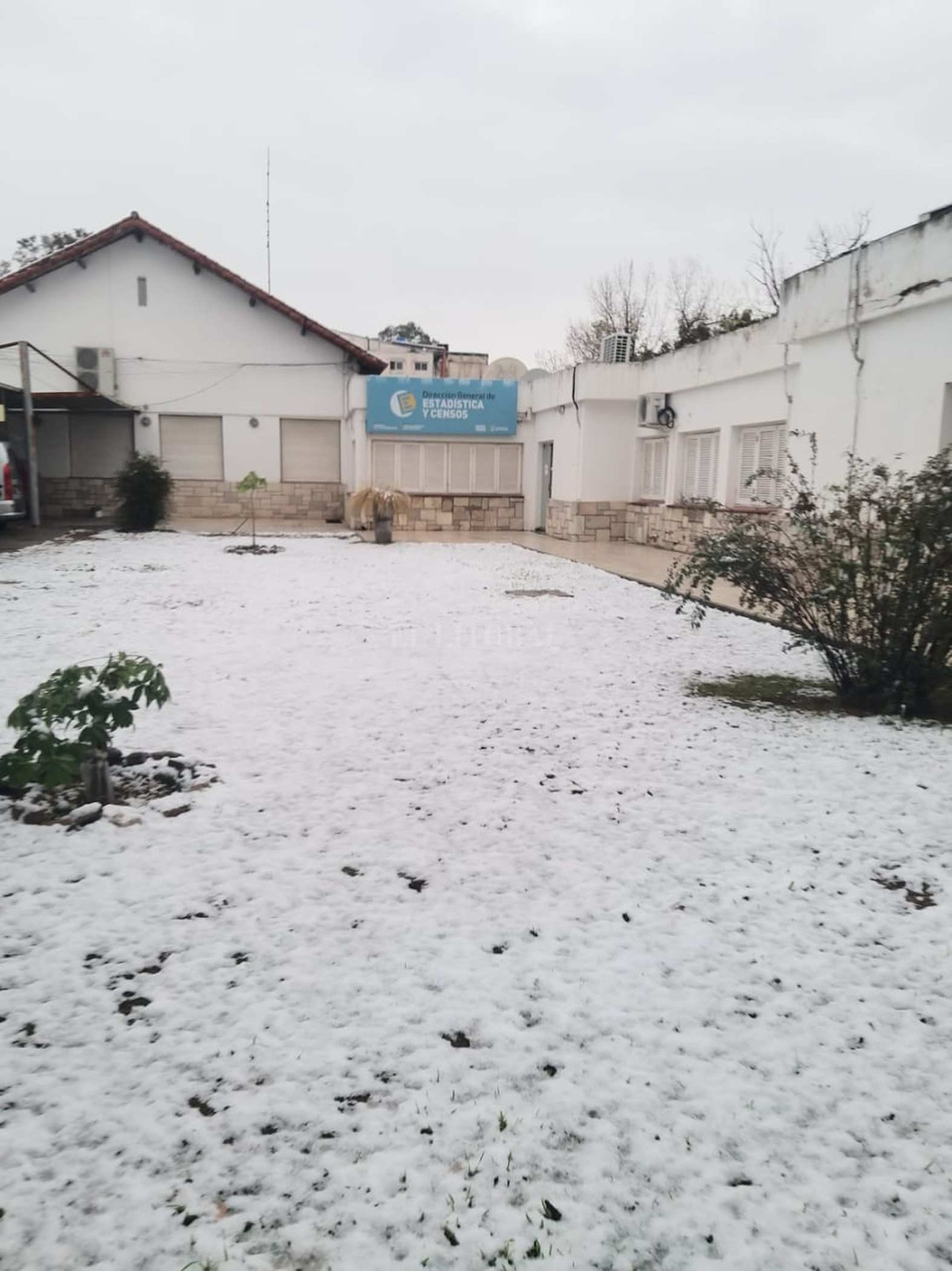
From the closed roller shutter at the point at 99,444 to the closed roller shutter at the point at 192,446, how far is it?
0.92m

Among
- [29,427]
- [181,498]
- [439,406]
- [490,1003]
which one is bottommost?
[490,1003]

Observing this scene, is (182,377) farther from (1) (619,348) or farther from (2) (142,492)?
(1) (619,348)

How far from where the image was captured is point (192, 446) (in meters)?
21.1

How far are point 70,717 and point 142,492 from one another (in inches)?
572

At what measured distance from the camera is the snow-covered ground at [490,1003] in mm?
1661

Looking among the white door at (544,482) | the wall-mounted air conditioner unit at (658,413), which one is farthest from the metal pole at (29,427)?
the wall-mounted air conditioner unit at (658,413)

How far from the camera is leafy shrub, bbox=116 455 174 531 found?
54.2 ft

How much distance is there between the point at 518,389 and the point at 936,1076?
1850cm

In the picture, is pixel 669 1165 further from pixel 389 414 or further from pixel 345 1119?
pixel 389 414

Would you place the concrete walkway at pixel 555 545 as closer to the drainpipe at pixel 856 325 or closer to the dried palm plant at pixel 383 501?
the dried palm plant at pixel 383 501

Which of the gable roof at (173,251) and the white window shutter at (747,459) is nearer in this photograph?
the white window shutter at (747,459)

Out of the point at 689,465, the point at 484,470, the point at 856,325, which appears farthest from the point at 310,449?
the point at 856,325

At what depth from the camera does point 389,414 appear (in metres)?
19.0

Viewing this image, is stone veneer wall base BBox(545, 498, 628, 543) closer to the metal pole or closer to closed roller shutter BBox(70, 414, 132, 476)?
the metal pole
